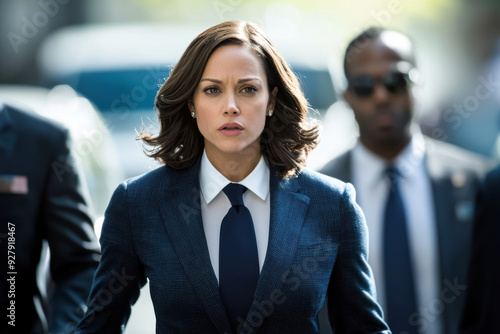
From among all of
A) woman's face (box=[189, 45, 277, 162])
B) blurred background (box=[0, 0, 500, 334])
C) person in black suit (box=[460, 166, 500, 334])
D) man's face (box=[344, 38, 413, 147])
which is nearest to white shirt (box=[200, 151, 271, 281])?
woman's face (box=[189, 45, 277, 162])

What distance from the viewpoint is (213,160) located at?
2.98 metres

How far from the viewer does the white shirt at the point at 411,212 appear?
4.12 metres

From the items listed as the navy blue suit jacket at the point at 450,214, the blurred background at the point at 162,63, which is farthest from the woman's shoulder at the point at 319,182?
the navy blue suit jacket at the point at 450,214

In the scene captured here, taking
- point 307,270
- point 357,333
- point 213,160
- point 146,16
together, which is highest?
point 146,16

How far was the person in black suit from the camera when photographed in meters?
3.22

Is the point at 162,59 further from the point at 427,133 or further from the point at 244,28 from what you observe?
the point at 244,28

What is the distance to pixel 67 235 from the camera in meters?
3.24

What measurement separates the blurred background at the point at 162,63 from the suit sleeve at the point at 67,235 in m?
0.35

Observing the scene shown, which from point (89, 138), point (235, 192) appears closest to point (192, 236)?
point (235, 192)

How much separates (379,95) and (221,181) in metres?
1.76

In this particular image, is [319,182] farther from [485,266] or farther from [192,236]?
[485,266]

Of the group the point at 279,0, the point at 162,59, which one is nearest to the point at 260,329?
the point at 162,59

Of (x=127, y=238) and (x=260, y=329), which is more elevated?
(x=127, y=238)

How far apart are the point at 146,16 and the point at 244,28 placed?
14.9 metres
